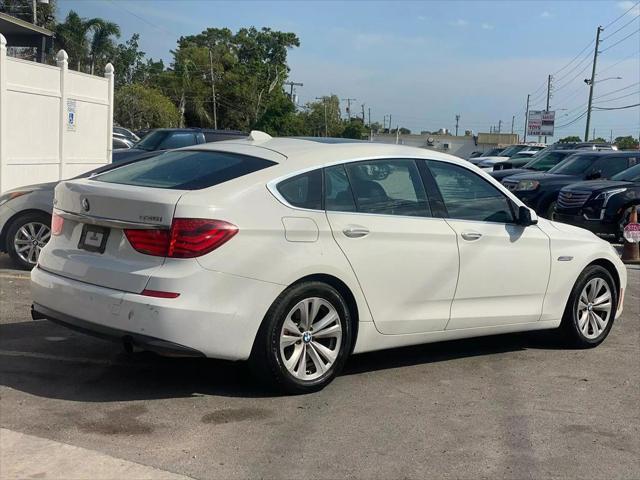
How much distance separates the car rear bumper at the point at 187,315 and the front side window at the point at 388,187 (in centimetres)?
106

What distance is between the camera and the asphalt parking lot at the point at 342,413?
13.3 feet

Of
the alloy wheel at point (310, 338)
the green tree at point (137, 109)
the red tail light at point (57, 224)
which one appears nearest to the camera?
the alloy wheel at point (310, 338)

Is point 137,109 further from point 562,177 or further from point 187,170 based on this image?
point 187,170

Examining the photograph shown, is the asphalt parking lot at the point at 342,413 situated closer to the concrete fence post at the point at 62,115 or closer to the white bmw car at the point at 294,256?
the white bmw car at the point at 294,256

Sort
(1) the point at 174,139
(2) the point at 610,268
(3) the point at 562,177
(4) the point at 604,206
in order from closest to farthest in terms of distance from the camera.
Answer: (2) the point at 610,268 → (4) the point at 604,206 → (1) the point at 174,139 → (3) the point at 562,177

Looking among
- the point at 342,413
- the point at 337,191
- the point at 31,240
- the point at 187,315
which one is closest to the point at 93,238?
the point at 187,315

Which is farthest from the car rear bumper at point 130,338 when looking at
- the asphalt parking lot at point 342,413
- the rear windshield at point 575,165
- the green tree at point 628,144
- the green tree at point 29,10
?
the green tree at point 29,10

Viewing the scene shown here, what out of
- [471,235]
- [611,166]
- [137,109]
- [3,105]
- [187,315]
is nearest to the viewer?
[187,315]

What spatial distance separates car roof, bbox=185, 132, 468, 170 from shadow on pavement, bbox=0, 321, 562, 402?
152cm

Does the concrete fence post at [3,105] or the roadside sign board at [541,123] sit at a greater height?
the roadside sign board at [541,123]

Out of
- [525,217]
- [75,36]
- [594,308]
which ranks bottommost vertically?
[594,308]

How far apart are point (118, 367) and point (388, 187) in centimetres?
234

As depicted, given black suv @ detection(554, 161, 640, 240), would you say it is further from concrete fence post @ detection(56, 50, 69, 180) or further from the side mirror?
concrete fence post @ detection(56, 50, 69, 180)

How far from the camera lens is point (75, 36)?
55750mm
